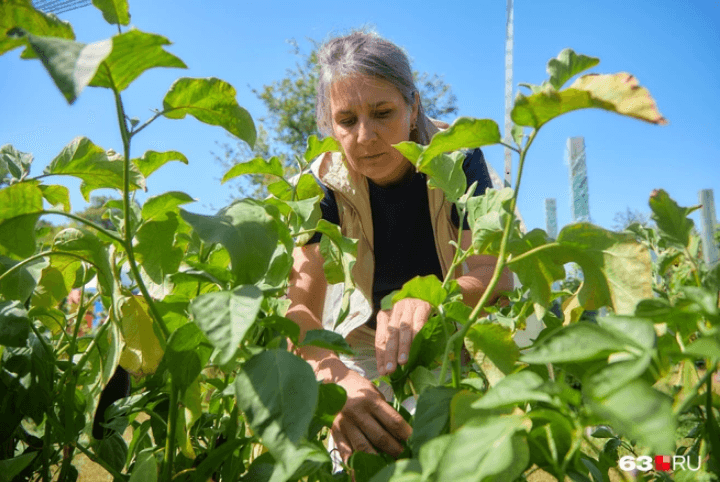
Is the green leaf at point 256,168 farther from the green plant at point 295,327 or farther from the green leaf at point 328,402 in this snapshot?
the green leaf at point 328,402

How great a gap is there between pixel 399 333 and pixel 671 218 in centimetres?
25

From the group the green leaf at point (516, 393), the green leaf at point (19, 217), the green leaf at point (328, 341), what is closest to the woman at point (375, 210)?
the green leaf at point (328, 341)

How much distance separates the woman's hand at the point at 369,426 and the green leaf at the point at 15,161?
0.37 m

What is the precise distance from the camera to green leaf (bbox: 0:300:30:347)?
1.58 ft

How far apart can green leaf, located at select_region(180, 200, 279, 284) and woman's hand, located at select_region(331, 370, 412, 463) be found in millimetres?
176

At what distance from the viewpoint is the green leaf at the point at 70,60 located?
0.89ft

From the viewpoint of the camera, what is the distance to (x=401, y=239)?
1.40m

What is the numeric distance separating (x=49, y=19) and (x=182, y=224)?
0.22 m

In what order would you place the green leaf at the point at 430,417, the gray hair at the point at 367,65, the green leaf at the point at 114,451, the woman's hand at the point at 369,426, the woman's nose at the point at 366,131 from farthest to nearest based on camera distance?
the gray hair at the point at 367,65 → the woman's nose at the point at 366,131 → the green leaf at the point at 114,451 → the woman's hand at the point at 369,426 → the green leaf at the point at 430,417

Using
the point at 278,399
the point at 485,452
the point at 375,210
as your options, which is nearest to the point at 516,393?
the point at 485,452

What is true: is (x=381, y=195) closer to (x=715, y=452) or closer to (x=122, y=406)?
(x=122, y=406)

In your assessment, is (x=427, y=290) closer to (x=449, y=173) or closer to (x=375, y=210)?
(x=449, y=173)

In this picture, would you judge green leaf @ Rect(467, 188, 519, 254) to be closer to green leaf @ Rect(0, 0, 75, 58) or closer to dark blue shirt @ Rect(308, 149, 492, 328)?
green leaf @ Rect(0, 0, 75, 58)

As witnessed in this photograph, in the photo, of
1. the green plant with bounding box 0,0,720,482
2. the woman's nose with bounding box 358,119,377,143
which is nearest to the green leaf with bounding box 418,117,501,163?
the green plant with bounding box 0,0,720,482
